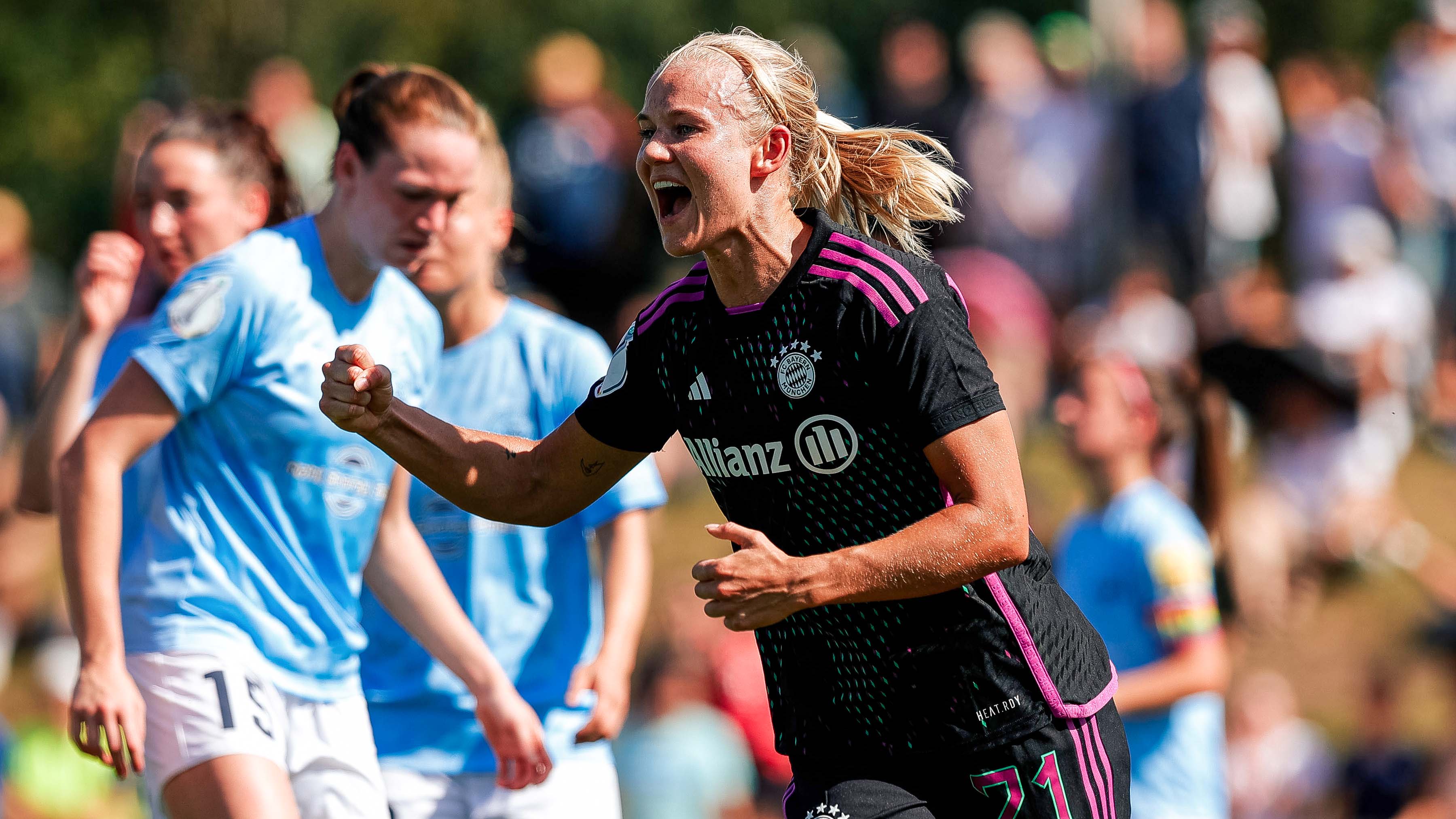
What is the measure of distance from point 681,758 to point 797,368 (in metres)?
5.20

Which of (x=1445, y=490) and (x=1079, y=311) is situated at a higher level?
(x=1079, y=311)

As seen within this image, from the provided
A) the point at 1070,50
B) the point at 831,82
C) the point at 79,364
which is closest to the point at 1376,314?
the point at 1070,50

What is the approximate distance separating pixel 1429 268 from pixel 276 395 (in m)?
8.60

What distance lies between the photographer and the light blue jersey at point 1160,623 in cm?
511

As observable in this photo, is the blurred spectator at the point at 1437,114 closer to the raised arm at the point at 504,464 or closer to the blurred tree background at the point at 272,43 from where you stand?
the blurred tree background at the point at 272,43

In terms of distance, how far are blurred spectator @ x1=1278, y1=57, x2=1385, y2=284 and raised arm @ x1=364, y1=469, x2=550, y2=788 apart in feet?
24.6

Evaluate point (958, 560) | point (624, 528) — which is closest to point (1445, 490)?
point (624, 528)

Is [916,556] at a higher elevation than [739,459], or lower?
lower

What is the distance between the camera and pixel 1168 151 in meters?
10.3

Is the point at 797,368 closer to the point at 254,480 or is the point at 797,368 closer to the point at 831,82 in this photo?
the point at 254,480

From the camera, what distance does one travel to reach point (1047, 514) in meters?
8.55

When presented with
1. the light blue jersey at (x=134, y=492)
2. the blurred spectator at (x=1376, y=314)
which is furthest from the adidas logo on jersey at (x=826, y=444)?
the blurred spectator at (x=1376, y=314)

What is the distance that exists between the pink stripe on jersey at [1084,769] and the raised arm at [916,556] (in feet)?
1.49

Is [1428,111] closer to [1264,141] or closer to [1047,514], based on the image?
[1264,141]
